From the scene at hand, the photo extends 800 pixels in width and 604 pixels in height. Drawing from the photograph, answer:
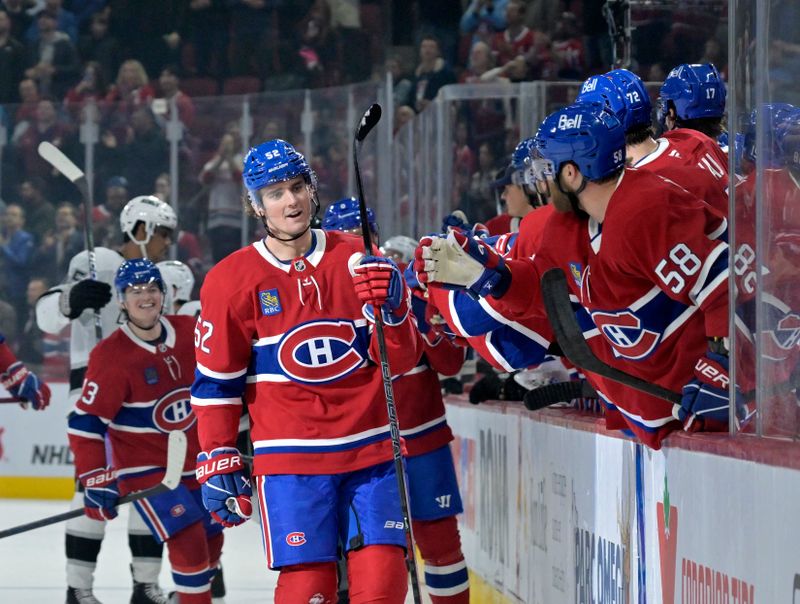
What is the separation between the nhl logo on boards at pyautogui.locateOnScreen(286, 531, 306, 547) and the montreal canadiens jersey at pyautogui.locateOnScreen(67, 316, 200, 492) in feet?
Answer: 5.35

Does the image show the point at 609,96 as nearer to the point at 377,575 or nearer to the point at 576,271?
the point at 576,271

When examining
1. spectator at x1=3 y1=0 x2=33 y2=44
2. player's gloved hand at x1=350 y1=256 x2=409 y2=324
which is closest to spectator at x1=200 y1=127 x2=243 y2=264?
spectator at x1=3 y1=0 x2=33 y2=44

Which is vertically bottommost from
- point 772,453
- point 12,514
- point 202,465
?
point 12,514

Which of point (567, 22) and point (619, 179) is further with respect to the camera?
point (567, 22)

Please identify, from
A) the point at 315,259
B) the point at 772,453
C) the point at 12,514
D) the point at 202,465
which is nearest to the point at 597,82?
the point at 315,259

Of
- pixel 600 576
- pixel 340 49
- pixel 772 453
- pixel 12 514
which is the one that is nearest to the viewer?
pixel 772 453

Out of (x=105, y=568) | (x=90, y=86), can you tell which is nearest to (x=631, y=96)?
(x=105, y=568)

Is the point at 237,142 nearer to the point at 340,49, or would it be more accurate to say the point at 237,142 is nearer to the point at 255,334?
the point at 340,49

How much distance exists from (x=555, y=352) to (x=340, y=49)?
7824 millimetres

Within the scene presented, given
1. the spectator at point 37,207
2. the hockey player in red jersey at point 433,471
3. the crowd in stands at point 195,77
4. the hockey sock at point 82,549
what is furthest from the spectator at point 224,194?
the hockey player in red jersey at point 433,471

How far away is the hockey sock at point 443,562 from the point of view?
4227 millimetres

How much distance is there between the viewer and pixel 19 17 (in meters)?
11.4

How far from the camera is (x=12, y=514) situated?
822 cm

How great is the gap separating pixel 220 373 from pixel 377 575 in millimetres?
555
